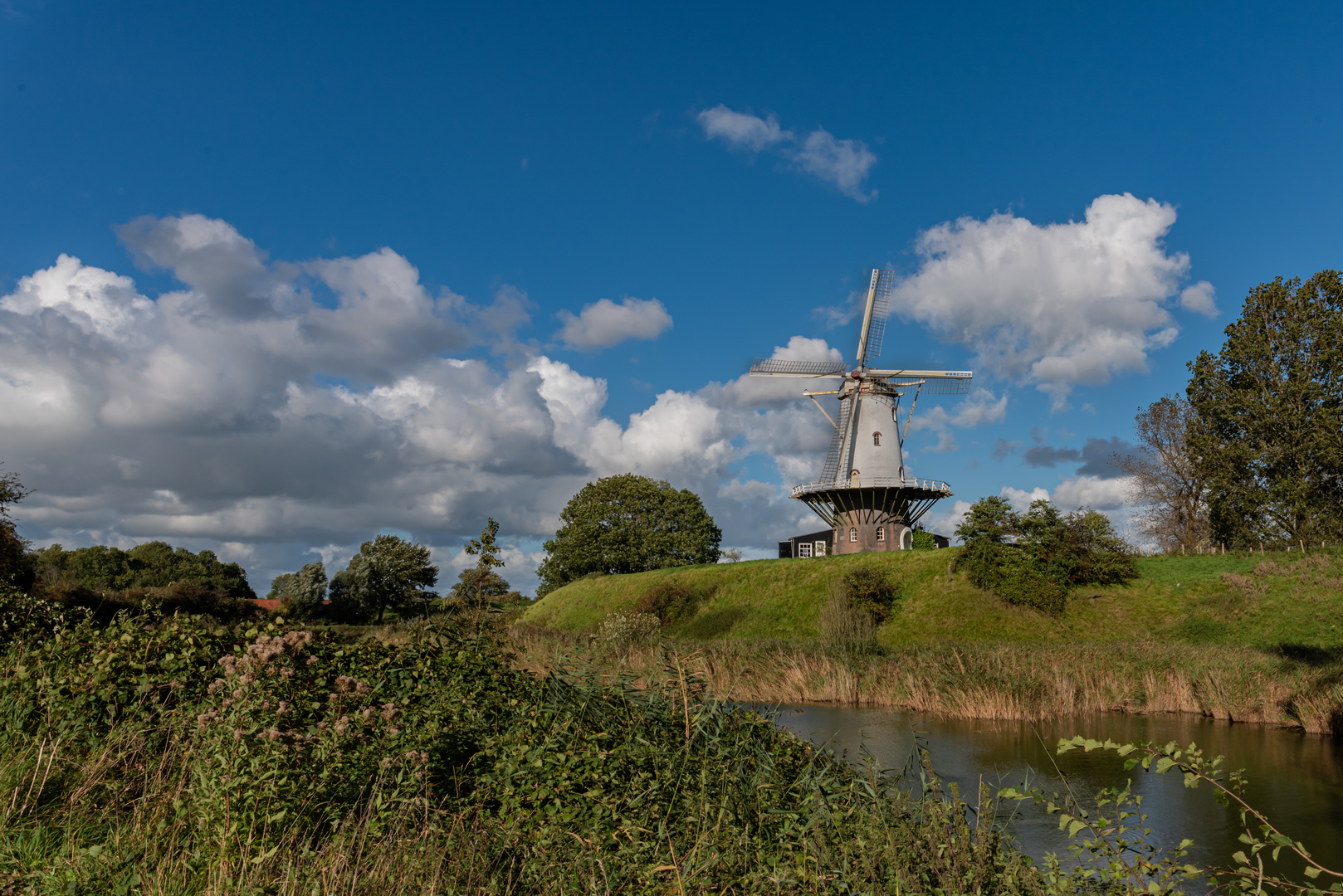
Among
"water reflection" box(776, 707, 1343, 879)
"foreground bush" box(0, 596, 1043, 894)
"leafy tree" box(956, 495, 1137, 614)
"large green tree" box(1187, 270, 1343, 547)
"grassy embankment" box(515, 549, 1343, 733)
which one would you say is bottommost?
"water reflection" box(776, 707, 1343, 879)

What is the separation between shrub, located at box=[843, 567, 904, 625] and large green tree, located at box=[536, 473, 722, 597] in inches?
852

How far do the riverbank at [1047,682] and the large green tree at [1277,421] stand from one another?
16.8 metres

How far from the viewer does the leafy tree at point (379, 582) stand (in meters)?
63.2

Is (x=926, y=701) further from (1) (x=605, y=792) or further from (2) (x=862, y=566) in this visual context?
(2) (x=862, y=566)

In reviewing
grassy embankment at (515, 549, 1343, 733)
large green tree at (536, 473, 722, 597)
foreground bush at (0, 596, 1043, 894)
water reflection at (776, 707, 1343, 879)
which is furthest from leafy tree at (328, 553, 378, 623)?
foreground bush at (0, 596, 1043, 894)

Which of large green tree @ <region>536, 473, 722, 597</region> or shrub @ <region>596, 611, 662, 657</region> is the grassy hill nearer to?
shrub @ <region>596, 611, 662, 657</region>

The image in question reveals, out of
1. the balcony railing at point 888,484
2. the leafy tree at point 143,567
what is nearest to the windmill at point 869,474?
the balcony railing at point 888,484

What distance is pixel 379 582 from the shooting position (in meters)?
65.0

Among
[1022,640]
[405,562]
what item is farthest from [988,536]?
[405,562]

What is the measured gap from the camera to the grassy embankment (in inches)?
582

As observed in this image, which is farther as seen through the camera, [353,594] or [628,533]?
[353,594]

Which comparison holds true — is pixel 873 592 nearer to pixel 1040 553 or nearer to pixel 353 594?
pixel 1040 553

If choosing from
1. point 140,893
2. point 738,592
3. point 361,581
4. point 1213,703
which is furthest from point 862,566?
point 361,581

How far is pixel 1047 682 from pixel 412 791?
1389cm
